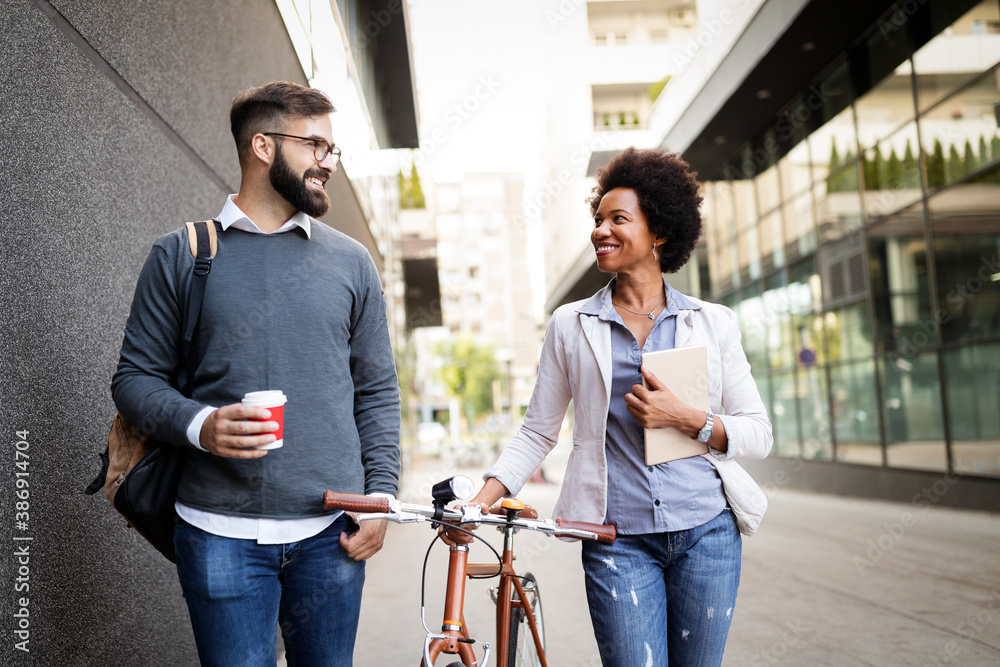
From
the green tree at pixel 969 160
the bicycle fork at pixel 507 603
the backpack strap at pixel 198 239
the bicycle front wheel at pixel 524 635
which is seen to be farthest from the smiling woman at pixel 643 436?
the green tree at pixel 969 160

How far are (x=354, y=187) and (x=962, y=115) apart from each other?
817 cm

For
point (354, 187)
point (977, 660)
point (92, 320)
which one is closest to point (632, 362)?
point (92, 320)

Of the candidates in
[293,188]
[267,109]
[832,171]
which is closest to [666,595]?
[293,188]

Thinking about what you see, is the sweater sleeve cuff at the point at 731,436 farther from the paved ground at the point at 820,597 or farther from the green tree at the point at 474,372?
the green tree at the point at 474,372

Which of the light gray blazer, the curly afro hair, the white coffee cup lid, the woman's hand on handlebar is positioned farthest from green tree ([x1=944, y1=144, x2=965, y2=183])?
the white coffee cup lid

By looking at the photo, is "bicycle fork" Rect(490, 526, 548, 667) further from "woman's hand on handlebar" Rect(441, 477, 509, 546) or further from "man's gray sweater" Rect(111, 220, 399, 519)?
"man's gray sweater" Rect(111, 220, 399, 519)

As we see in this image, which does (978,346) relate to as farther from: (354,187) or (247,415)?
(247,415)

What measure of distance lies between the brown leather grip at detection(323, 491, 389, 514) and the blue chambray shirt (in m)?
0.77

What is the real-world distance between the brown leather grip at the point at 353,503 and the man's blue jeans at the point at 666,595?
2.45 ft

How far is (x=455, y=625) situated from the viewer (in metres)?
2.29

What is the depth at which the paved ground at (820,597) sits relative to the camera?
16.9 ft

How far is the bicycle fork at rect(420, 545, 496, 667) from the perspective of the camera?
89.0 inches

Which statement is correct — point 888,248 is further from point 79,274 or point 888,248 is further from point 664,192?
point 79,274

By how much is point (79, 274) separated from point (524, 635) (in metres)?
2.03
